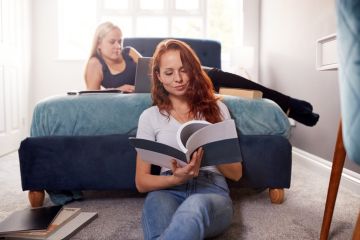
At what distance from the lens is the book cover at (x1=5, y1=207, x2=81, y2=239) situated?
1201 mm

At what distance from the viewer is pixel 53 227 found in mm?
1254

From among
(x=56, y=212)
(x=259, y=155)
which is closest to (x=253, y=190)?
(x=259, y=155)

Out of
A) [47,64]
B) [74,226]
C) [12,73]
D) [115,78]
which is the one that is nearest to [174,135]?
[74,226]

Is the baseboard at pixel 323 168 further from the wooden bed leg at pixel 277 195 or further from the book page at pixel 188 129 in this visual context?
the book page at pixel 188 129

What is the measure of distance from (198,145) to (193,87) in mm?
296

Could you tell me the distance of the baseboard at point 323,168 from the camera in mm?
1870

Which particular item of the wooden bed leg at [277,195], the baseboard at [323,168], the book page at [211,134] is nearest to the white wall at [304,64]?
the baseboard at [323,168]

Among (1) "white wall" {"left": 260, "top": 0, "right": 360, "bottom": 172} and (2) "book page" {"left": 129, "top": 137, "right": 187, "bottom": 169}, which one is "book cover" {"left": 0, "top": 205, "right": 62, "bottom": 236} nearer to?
(2) "book page" {"left": 129, "top": 137, "right": 187, "bottom": 169}

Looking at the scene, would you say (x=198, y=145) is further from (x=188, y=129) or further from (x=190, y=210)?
(x=190, y=210)

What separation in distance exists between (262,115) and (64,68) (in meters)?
2.80

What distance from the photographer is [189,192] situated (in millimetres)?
1180

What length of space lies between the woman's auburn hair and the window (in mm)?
2752

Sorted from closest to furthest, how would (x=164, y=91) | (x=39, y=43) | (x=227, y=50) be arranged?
(x=164, y=91) < (x=39, y=43) < (x=227, y=50)

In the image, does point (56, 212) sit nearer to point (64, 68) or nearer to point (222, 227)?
point (222, 227)
